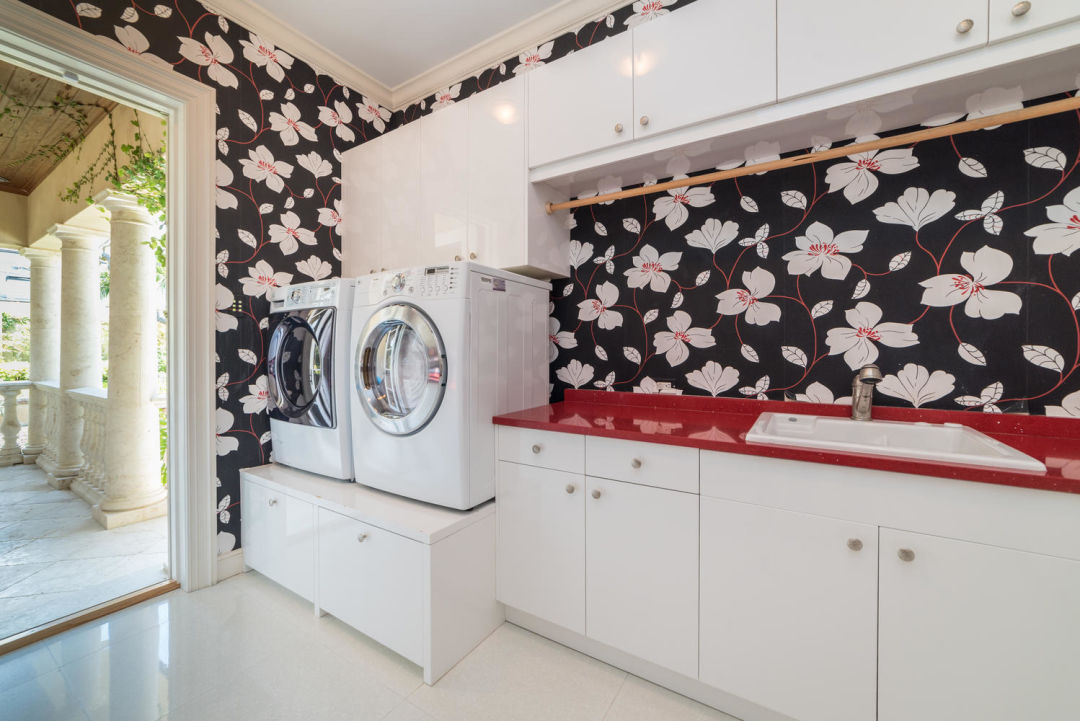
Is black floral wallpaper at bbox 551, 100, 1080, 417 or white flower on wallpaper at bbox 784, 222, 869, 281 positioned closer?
black floral wallpaper at bbox 551, 100, 1080, 417

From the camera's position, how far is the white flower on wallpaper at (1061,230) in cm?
131

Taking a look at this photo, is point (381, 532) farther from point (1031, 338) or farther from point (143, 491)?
point (143, 491)

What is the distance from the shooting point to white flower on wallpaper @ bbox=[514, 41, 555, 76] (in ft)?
7.43

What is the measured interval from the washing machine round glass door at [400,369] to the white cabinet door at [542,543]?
0.42 m

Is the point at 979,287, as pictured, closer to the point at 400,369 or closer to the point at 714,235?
the point at 714,235

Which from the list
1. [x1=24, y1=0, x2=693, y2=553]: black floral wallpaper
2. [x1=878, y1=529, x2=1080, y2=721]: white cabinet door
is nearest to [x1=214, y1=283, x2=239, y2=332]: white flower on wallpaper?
[x1=24, y1=0, x2=693, y2=553]: black floral wallpaper

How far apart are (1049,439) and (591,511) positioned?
4.72ft

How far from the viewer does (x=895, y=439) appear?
1.47 meters

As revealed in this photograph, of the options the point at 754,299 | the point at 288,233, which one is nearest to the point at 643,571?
A: the point at 754,299

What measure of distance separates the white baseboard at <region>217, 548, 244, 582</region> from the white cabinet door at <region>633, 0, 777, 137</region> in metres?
2.81

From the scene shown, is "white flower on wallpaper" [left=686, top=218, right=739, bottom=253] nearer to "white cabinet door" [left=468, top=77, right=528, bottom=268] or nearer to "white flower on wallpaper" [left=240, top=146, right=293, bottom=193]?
"white cabinet door" [left=468, top=77, right=528, bottom=268]

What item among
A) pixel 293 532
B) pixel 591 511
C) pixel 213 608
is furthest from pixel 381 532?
pixel 213 608

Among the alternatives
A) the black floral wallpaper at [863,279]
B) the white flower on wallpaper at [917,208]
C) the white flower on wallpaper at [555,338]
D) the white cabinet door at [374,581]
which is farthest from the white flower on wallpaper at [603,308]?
the white cabinet door at [374,581]

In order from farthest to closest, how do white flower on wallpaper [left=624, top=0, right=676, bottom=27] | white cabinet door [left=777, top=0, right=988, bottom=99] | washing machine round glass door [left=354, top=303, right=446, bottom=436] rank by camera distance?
white flower on wallpaper [left=624, top=0, right=676, bottom=27], washing machine round glass door [left=354, top=303, right=446, bottom=436], white cabinet door [left=777, top=0, right=988, bottom=99]
